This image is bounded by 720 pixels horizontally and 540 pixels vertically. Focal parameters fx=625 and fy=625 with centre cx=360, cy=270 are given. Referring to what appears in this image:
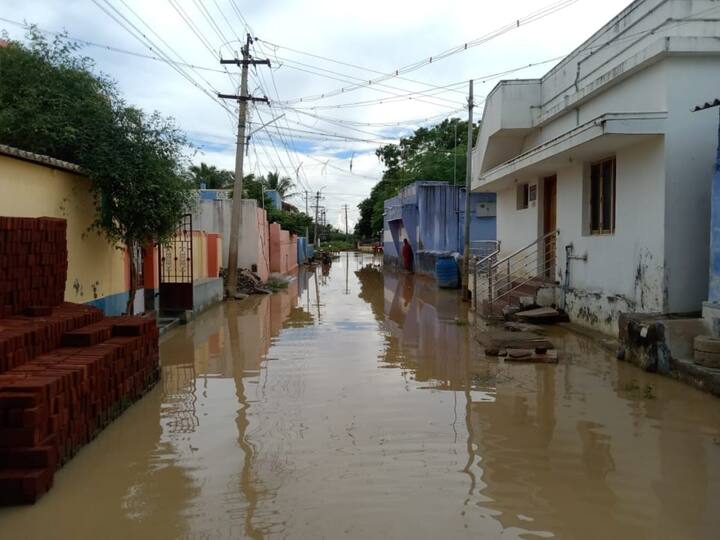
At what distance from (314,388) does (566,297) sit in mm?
7556

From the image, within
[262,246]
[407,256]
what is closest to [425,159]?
[407,256]

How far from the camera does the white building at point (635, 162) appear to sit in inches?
373

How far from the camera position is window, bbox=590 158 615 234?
1174 centimetres

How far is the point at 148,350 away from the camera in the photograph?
7602 mm

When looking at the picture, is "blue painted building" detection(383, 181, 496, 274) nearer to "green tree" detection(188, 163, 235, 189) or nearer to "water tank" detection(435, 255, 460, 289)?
"water tank" detection(435, 255, 460, 289)

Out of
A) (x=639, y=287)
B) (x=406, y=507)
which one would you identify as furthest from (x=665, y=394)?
(x=406, y=507)

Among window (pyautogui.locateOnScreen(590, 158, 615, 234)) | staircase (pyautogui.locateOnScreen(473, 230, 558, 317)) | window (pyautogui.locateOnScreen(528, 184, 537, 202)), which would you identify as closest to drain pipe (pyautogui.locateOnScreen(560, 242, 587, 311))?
staircase (pyautogui.locateOnScreen(473, 230, 558, 317))

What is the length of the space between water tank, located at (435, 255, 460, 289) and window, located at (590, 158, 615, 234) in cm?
1192

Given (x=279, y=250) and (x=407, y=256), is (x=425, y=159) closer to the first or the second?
(x=407, y=256)

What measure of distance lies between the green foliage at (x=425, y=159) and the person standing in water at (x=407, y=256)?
4.78 meters

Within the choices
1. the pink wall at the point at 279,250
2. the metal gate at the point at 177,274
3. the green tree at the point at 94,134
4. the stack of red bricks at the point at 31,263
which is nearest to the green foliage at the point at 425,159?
the pink wall at the point at 279,250

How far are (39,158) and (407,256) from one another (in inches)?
1220

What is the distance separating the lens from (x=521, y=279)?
15.9 meters

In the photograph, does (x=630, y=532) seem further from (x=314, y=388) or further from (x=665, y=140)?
(x=665, y=140)
